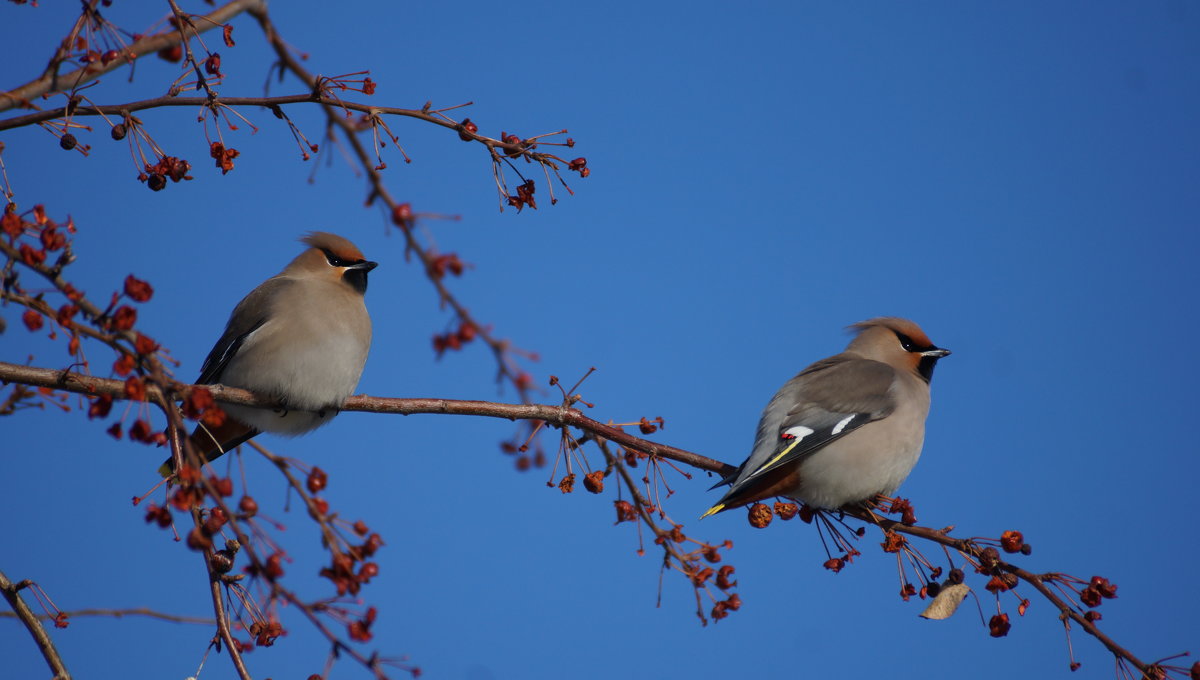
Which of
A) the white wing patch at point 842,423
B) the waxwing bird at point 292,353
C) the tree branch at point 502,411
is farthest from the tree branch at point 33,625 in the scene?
the white wing patch at point 842,423

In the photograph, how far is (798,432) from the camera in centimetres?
521

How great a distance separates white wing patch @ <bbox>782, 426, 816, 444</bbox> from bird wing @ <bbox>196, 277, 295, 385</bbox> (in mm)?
2505

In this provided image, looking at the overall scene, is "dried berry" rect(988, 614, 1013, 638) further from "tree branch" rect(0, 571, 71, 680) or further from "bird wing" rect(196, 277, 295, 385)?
"bird wing" rect(196, 277, 295, 385)

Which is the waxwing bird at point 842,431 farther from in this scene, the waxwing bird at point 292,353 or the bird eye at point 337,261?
the bird eye at point 337,261

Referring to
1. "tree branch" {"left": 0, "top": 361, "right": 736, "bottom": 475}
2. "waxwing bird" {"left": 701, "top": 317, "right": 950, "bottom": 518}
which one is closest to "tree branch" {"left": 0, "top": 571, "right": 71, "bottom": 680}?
"tree branch" {"left": 0, "top": 361, "right": 736, "bottom": 475}

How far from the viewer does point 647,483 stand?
3.84 meters

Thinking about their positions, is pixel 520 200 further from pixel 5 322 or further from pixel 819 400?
pixel 819 400

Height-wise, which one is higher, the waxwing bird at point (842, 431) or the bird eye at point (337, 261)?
the bird eye at point (337, 261)

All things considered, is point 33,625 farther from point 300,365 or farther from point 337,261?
point 337,261

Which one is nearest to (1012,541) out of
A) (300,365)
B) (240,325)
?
(300,365)

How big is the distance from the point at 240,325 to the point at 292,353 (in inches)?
18.8

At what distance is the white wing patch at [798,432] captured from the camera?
516 centimetres

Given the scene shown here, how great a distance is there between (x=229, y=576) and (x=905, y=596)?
7.70 feet

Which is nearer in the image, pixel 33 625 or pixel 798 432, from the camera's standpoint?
pixel 33 625
